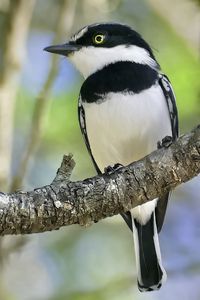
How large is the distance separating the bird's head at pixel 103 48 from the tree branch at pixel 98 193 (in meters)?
1.19

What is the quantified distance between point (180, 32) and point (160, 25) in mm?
1206

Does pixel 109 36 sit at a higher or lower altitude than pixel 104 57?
higher

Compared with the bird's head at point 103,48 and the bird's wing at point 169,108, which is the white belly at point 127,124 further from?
the bird's head at point 103,48

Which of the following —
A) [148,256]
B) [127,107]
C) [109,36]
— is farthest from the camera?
[109,36]

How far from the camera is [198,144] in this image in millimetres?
3092

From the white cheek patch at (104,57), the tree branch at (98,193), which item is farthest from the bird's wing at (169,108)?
the tree branch at (98,193)

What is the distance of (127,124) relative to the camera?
4.13 meters

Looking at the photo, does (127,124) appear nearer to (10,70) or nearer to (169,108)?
(169,108)

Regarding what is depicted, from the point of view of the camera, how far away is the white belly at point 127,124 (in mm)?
4074

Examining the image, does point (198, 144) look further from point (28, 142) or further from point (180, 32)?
point (180, 32)

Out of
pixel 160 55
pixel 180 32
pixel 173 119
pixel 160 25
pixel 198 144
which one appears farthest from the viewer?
pixel 160 25

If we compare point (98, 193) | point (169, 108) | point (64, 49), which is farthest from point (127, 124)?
point (98, 193)

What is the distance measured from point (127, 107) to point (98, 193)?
3.16 feet

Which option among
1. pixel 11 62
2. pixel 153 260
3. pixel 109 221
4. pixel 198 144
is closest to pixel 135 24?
pixel 109 221
